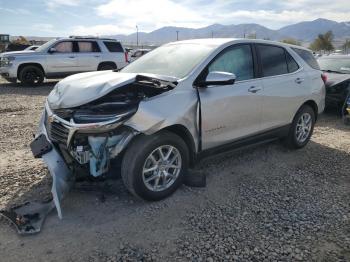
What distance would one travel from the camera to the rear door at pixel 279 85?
510 centimetres

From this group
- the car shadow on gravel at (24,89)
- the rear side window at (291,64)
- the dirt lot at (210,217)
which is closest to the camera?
the dirt lot at (210,217)

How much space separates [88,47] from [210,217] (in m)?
12.0

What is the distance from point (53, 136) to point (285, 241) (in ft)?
8.49

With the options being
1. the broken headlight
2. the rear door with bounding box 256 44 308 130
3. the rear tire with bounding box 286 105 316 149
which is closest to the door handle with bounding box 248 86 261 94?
the rear door with bounding box 256 44 308 130

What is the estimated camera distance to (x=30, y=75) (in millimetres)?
13352

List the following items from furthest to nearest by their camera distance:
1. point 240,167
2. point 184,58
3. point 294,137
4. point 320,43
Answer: point 320,43, point 294,137, point 240,167, point 184,58

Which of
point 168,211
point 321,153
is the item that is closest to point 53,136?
point 168,211

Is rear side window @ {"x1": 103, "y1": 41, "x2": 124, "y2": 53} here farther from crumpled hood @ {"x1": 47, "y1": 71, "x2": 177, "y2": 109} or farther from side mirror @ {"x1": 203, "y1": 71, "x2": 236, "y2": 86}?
side mirror @ {"x1": 203, "y1": 71, "x2": 236, "y2": 86}

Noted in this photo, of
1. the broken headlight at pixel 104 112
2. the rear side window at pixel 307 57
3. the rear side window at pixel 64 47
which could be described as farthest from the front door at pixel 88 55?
the broken headlight at pixel 104 112

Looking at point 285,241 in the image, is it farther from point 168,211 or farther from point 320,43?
point 320,43

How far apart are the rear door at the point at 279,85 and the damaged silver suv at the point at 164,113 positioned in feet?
0.05

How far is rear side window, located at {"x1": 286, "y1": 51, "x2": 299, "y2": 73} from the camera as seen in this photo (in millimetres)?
5605

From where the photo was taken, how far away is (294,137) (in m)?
5.82

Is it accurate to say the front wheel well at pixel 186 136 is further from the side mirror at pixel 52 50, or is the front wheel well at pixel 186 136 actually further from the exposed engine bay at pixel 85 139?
the side mirror at pixel 52 50
